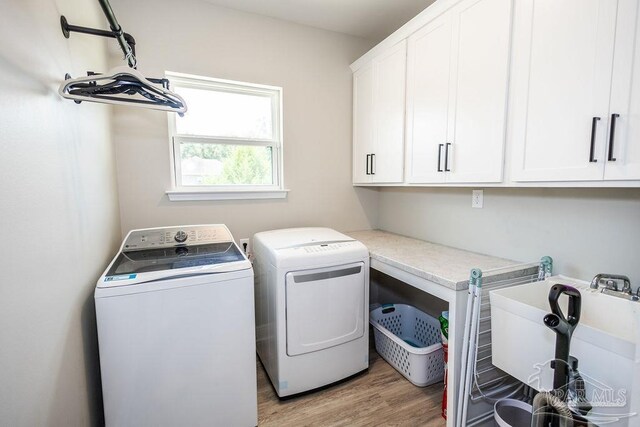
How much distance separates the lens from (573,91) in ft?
3.76

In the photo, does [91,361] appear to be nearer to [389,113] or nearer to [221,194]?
[221,194]

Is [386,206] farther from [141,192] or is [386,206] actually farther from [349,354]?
[141,192]

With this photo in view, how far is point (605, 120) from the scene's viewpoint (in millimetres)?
1061

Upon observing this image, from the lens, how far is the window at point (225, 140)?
7.17 ft

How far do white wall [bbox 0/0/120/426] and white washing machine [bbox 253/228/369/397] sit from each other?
0.92 meters

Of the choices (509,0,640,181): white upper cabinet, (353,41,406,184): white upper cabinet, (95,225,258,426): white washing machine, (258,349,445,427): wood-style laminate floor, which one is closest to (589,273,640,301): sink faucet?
(509,0,640,181): white upper cabinet

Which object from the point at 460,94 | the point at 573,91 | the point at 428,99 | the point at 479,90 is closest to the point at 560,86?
the point at 573,91

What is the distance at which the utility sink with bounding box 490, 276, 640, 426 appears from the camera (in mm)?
859

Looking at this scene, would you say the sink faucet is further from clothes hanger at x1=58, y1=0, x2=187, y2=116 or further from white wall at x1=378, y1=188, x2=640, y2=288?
clothes hanger at x1=58, y1=0, x2=187, y2=116

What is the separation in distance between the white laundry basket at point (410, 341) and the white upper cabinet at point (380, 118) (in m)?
1.14

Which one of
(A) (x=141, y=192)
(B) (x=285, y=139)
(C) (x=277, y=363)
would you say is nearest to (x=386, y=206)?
(B) (x=285, y=139)

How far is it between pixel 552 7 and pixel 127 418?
257 centimetres

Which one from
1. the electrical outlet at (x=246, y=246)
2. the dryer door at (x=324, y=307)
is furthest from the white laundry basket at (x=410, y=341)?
the electrical outlet at (x=246, y=246)

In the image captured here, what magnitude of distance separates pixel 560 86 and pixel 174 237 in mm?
2116
